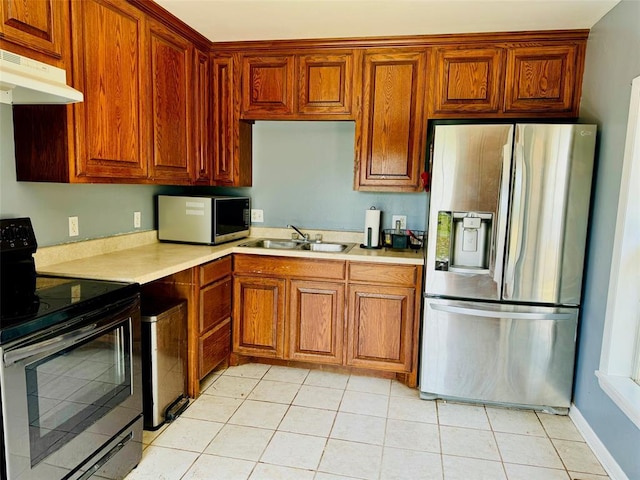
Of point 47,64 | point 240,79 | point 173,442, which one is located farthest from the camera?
point 240,79

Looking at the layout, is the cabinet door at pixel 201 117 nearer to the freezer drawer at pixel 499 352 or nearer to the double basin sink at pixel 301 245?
the double basin sink at pixel 301 245

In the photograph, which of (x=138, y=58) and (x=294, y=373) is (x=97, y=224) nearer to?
A: (x=138, y=58)

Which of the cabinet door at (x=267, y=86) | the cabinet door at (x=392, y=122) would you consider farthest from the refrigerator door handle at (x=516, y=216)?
the cabinet door at (x=267, y=86)

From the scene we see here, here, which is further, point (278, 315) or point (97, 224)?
point (278, 315)

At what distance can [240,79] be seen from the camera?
3123mm

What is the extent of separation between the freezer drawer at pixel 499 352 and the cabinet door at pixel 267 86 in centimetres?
168

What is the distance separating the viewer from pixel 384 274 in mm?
2828

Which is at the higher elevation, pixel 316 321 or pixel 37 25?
pixel 37 25

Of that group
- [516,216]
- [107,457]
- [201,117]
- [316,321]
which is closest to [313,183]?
[201,117]

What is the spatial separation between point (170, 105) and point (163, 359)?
1.49 metres

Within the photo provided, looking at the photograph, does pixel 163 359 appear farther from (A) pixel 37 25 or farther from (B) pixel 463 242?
(B) pixel 463 242

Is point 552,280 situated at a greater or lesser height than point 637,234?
lesser

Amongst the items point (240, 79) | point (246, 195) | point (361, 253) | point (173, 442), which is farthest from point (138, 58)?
point (173, 442)

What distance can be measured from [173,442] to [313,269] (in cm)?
128
